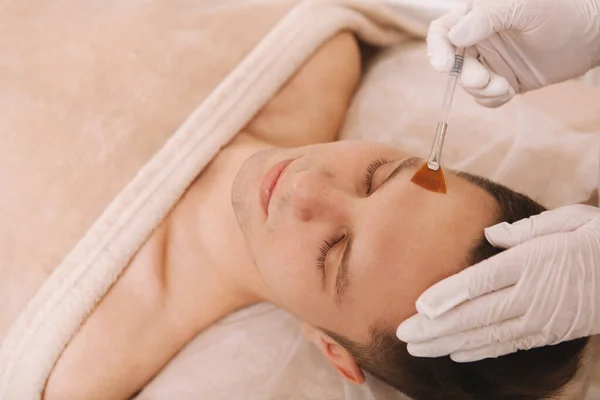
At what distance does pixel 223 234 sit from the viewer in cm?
111

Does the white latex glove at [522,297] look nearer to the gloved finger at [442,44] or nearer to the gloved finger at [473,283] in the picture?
the gloved finger at [473,283]

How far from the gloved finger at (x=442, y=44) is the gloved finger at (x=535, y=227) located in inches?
11.3

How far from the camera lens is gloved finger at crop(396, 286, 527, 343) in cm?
77

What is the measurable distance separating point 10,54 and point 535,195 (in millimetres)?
1110

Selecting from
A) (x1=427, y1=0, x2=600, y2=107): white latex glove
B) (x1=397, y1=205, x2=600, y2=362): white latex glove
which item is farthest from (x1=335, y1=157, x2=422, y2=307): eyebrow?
(x1=427, y1=0, x2=600, y2=107): white latex glove

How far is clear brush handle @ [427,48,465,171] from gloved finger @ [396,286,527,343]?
206 mm

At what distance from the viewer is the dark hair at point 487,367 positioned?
824 mm

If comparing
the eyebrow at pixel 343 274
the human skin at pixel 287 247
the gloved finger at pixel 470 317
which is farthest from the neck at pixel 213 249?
the gloved finger at pixel 470 317

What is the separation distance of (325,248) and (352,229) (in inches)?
2.2

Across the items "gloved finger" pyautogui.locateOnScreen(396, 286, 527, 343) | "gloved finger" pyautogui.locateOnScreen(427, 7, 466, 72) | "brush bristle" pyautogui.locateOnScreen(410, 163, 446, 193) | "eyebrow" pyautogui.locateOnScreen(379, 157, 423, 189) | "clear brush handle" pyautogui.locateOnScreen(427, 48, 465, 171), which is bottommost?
"gloved finger" pyautogui.locateOnScreen(396, 286, 527, 343)

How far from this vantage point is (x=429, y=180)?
0.84m

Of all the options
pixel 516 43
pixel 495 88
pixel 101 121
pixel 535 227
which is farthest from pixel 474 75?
pixel 101 121

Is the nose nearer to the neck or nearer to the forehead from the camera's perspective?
the forehead

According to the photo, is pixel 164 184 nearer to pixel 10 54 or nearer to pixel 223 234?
pixel 223 234
